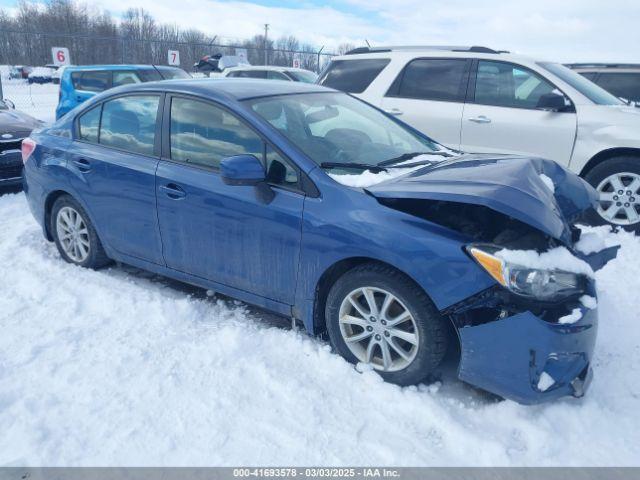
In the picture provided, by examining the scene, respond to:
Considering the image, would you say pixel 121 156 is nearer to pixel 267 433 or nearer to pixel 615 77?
pixel 267 433

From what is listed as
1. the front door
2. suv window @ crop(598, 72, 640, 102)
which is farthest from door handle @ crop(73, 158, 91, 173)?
suv window @ crop(598, 72, 640, 102)

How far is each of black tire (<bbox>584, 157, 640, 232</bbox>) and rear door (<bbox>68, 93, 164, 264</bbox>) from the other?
4.24m

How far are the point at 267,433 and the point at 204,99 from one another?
2163 millimetres

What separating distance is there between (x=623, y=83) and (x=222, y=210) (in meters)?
8.97

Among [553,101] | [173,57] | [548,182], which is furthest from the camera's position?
[173,57]

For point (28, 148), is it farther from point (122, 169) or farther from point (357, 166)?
point (357, 166)

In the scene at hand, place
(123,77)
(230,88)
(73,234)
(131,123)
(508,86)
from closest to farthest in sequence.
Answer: (230,88) < (131,123) < (73,234) < (508,86) < (123,77)

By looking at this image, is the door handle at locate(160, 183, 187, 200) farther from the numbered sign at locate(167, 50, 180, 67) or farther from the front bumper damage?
the numbered sign at locate(167, 50, 180, 67)

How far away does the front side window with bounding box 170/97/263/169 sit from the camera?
3268 millimetres

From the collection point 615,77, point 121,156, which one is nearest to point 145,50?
point 615,77

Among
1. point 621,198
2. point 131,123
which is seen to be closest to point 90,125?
point 131,123

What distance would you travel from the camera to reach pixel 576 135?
5.50 meters

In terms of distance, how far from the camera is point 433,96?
6324mm

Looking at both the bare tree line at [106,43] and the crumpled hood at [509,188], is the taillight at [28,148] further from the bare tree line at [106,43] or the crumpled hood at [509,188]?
the bare tree line at [106,43]
